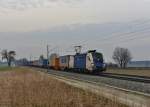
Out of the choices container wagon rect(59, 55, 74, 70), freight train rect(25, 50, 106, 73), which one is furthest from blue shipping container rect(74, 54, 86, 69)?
container wagon rect(59, 55, 74, 70)

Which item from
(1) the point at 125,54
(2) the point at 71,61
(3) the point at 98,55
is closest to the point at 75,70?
(2) the point at 71,61

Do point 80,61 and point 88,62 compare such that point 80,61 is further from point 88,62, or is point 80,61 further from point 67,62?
point 67,62

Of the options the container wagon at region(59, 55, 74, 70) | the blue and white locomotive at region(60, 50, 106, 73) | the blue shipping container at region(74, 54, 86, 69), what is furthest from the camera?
the container wagon at region(59, 55, 74, 70)

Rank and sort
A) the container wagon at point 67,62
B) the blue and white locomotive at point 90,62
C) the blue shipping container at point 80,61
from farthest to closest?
the container wagon at point 67,62, the blue shipping container at point 80,61, the blue and white locomotive at point 90,62

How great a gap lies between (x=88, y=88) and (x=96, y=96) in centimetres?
418

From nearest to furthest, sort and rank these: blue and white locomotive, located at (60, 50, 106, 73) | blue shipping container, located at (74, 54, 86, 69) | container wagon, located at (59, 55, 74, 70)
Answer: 1. blue and white locomotive, located at (60, 50, 106, 73)
2. blue shipping container, located at (74, 54, 86, 69)
3. container wagon, located at (59, 55, 74, 70)

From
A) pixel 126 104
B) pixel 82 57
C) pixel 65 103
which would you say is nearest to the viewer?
pixel 126 104

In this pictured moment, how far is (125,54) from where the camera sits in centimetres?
15750

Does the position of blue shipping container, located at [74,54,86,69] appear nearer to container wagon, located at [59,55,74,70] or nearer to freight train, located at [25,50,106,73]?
freight train, located at [25,50,106,73]

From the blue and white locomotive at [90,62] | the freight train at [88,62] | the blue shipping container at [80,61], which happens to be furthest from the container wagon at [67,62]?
the blue shipping container at [80,61]

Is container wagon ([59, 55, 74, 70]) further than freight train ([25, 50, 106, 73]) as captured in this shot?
Yes

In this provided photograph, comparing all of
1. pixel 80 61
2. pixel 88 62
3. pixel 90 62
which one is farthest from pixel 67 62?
pixel 90 62

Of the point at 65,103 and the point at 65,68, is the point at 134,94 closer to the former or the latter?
the point at 65,103

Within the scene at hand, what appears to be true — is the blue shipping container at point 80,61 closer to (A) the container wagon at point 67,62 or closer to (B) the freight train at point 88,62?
(B) the freight train at point 88,62
